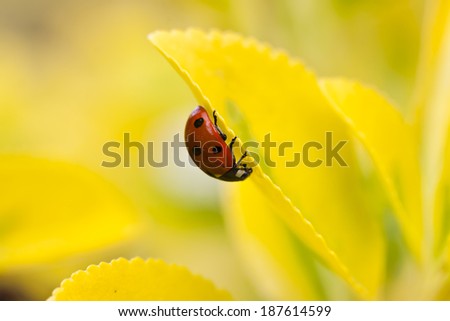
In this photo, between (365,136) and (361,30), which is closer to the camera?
(365,136)

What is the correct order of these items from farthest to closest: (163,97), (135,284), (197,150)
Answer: (163,97), (197,150), (135,284)

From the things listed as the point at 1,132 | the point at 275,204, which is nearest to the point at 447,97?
the point at 275,204

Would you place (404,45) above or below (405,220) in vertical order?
above

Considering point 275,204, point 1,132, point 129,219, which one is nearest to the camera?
point 275,204

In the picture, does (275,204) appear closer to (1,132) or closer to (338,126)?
(338,126)

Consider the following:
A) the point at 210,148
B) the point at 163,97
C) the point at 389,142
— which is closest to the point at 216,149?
the point at 210,148

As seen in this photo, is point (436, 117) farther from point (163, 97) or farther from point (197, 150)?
point (163, 97)
